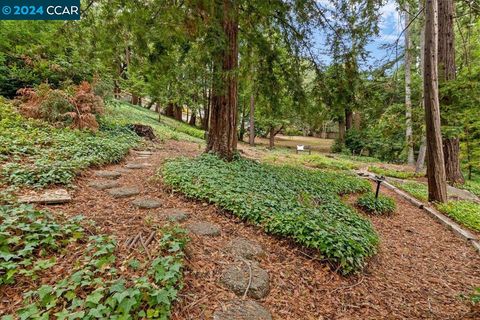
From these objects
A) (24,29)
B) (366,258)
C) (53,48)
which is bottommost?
(366,258)

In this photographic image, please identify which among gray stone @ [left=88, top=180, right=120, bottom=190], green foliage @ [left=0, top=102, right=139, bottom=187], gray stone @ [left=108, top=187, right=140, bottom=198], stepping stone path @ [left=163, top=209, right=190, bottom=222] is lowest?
stepping stone path @ [left=163, top=209, right=190, bottom=222]

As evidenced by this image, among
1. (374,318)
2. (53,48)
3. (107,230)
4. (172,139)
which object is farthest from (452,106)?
(172,139)

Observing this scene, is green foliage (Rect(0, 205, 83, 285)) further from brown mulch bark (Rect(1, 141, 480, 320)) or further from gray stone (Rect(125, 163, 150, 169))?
gray stone (Rect(125, 163, 150, 169))

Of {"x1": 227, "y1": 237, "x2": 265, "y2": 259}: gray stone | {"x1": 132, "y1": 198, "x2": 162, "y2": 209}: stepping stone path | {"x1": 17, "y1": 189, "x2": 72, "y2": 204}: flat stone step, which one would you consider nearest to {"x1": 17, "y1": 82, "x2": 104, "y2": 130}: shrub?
{"x1": 17, "y1": 189, "x2": 72, "y2": 204}: flat stone step

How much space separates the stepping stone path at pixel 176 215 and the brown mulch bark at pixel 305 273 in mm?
81

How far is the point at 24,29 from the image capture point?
23.8 ft

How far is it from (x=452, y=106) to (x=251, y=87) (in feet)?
14.5

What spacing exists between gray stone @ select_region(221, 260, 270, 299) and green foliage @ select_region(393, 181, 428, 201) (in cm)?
530

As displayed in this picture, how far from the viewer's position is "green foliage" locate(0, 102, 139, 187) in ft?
11.0

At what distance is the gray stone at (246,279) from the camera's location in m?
2.18

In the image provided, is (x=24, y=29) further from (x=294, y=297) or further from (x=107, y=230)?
(x=294, y=297)

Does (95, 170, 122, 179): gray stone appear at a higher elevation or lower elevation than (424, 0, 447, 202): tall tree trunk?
lower

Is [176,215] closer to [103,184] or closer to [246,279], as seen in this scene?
[246,279]

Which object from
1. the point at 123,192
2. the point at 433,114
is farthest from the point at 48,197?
the point at 433,114
